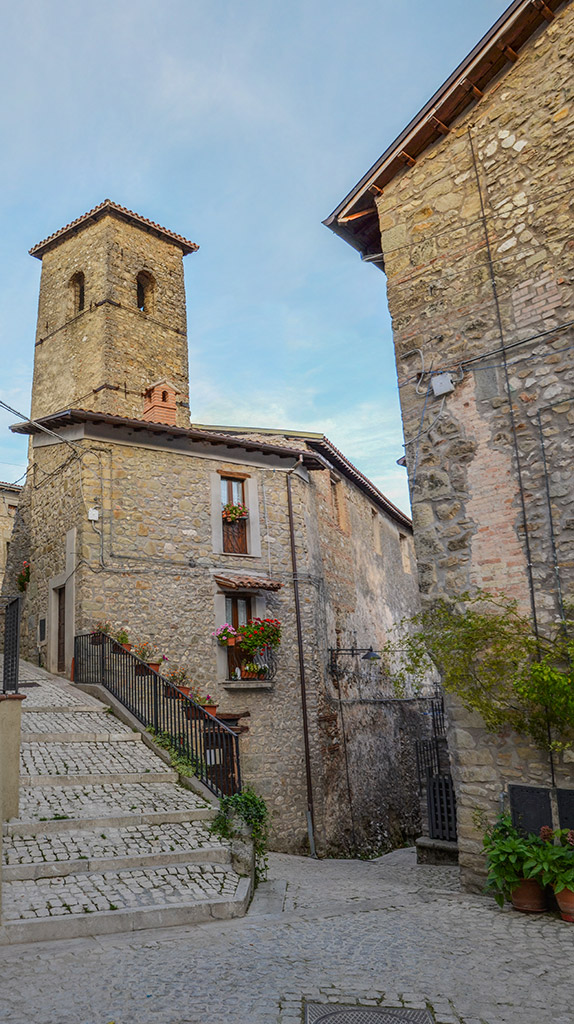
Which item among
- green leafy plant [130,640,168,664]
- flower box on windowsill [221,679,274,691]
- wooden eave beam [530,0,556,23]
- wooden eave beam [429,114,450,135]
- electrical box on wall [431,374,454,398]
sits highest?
wooden eave beam [530,0,556,23]

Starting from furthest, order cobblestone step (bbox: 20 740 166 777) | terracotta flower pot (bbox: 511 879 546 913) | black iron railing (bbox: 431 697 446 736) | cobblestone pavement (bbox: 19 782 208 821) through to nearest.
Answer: black iron railing (bbox: 431 697 446 736), cobblestone step (bbox: 20 740 166 777), cobblestone pavement (bbox: 19 782 208 821), terracotta flower pot (bbox: 511 879 546 913)

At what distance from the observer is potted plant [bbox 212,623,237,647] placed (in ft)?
47.1

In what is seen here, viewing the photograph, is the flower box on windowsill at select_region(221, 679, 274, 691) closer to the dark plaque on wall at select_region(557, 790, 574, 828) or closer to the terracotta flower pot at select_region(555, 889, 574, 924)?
the dark plaque on wall at select_region(557, 790, 574, 828)

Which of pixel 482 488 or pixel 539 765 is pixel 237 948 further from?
pixel 482 488

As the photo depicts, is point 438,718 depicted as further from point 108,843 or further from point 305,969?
point 305,969

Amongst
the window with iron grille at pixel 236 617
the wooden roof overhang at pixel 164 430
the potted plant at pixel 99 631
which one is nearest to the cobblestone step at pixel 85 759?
the potted plant at pixel 99 631

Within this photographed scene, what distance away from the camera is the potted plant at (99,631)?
12977mm

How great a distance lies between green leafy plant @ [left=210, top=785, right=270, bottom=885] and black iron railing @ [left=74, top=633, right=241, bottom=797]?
2.29 feet

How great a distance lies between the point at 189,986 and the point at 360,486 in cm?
1675

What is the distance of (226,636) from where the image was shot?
14367mm

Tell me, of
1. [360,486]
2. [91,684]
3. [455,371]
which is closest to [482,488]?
[455,371]

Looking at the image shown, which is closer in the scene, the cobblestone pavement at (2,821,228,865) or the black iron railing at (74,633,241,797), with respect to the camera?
the cobblestone pavement at (2,821,228,865)

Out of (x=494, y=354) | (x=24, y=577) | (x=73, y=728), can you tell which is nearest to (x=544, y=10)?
(x=494, y=354)

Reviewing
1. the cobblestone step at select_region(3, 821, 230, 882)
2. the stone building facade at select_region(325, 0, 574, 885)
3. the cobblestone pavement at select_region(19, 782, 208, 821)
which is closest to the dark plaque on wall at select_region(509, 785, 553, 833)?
the stone building facade at select_region(325, 0, 574, 885)
